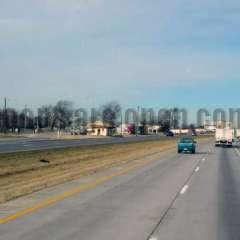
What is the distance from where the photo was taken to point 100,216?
12555mm

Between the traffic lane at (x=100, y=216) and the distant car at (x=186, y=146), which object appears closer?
the traffic lane at (x=100, y=216)

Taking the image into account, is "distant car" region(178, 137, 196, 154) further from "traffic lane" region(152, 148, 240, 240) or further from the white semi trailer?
"traffic lane" region(152, 148, 240, 240)

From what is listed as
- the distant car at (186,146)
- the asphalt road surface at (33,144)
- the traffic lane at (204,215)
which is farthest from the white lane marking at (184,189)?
the distant car at (186,146)

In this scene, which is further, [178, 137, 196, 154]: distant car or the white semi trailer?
the white semi trailer

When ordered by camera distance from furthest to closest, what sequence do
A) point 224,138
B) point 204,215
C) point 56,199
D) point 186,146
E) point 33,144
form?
point 224,138 → point 33,144 → point 186,146 → point 56,199 → point 204,215

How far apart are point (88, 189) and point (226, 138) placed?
203 feet

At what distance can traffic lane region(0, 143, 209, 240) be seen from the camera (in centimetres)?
1028

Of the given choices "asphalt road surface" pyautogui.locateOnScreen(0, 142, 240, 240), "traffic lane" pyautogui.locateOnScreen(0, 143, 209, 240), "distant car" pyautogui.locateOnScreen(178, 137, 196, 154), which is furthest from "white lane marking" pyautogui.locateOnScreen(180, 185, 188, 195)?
"distant car" pyautogui.locateOnScreen(178, 137, 196, 154)

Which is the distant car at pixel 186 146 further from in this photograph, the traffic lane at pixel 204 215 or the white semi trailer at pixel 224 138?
the traffic lane at pixel 204 215

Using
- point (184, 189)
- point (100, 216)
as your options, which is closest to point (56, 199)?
point (100, 216)

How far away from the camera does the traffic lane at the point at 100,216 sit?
10281mm

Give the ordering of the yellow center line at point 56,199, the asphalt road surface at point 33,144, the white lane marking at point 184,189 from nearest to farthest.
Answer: the yellow center line at point 56,199 < the white lane marking at point 184,189 < the asphalt road surface at point 33,144

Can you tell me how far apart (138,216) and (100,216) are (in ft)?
2.64

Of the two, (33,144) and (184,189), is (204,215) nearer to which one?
(184,189)
